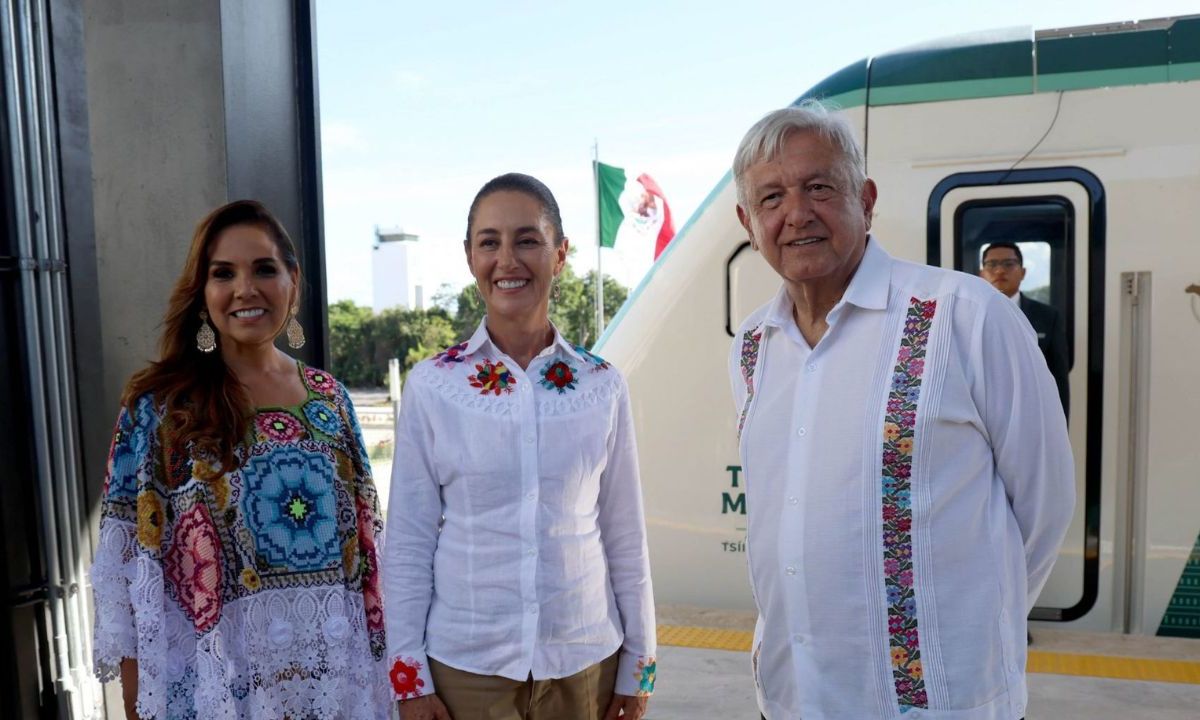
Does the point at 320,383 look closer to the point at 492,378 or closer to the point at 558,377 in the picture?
the point at 492,378

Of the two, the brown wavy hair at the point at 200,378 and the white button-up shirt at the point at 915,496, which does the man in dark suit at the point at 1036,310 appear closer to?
the white button-up shirt at the point at 915,496

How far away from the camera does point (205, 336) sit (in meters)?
2.07

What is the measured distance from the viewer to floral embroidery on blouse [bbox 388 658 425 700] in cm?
188

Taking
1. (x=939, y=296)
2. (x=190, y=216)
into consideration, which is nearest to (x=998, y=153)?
(x=939, y=296)

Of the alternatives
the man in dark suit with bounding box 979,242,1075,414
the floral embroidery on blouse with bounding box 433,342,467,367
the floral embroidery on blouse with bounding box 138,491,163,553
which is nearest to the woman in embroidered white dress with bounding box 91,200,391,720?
the floral embroidery on blouse with bounding box 138,491,163,553

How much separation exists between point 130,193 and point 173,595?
56.8 inches

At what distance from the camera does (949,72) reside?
4195 mm

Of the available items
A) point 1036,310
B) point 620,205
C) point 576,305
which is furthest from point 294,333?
point 576,305

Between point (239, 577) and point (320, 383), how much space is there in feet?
1.58

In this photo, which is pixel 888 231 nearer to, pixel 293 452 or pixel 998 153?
pixel 998 153

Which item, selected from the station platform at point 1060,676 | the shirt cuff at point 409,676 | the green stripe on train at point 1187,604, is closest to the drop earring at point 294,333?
the shirt cuff at point 409,676

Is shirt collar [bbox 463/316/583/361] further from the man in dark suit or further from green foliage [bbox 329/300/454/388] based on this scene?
green foliage [bbox 329/300/454/388]

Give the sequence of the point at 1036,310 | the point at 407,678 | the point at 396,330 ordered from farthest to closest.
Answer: the point at 396,330 → the point at 1036,310 → the point at 407,678

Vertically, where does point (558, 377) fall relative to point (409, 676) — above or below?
above
